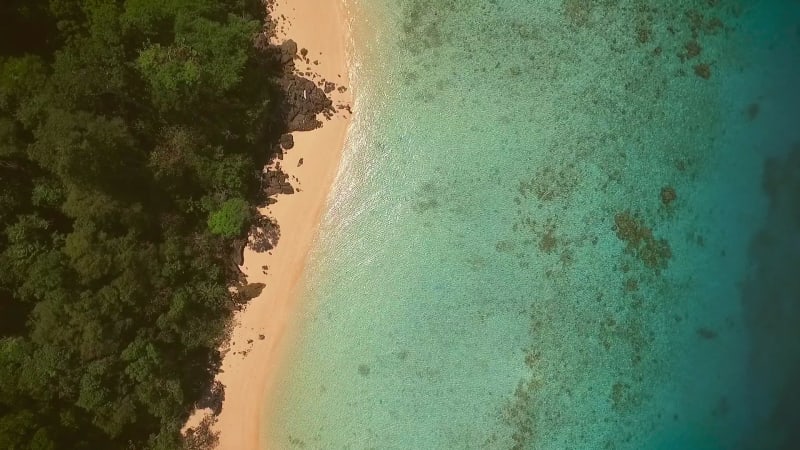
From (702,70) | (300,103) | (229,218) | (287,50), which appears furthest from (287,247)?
(702,70)

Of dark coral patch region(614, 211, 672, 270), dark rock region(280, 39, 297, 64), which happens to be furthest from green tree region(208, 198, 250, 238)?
dark coral patch region(614, 211, 672, 270)

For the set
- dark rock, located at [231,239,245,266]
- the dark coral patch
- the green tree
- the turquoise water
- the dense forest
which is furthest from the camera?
the dark coral patch

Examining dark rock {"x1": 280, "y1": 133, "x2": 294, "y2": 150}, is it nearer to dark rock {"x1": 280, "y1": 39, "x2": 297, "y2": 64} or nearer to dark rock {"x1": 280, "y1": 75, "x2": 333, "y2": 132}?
dark rock {"x1": 280, "y1": 75, "x2": 333, "y2": 132}

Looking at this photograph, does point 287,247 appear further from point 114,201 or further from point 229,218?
point 114,201

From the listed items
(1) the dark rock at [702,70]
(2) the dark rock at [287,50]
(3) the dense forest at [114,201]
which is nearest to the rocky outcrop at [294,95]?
(2) the dark rock at [287,50]

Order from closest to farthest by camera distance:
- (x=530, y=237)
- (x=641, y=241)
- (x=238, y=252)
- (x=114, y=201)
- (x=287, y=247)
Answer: (x=114, y=201)
(x=238, y=252)
(x=287, y=247)
(x=530, y=237)
(x=641, y=241)

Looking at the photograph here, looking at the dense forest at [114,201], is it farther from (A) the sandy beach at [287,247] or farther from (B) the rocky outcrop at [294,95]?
(A) the sandy beach at [287,247]

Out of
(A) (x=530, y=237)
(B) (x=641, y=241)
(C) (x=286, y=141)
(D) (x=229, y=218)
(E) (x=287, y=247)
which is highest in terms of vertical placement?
(B) (x=641, y=241)
